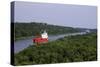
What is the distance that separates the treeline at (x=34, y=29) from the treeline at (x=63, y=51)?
0.10 metres

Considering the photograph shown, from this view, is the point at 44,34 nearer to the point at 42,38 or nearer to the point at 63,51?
the point at 42,38

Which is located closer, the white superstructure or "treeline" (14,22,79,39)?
"treeline" (14,22,79,39)

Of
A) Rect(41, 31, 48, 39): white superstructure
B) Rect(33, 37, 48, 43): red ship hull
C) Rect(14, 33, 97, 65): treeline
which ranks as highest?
Rect(41, 31, 48, 39): white superstructure

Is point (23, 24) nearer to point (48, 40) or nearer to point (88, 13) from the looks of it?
point (48, 40)

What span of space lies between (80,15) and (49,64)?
68 cm

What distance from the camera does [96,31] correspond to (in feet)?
8.24

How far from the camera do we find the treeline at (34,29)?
83.1 inches

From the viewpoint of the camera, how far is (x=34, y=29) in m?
2.20

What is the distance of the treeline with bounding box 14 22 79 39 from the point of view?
6.92ft

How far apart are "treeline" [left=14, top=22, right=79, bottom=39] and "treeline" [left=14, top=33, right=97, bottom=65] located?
4.1 inches

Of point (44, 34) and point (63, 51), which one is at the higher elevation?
point (44, 34)

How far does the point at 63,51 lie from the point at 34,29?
0.41m

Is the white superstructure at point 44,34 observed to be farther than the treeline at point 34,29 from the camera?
Yes

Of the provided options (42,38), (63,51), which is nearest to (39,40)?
(42,38)
